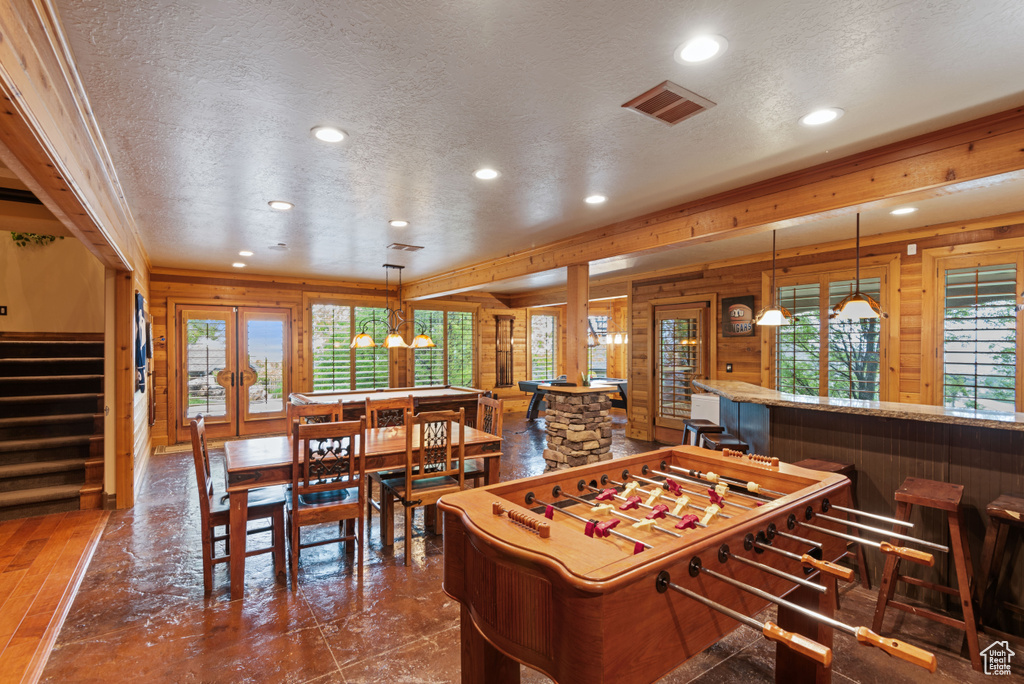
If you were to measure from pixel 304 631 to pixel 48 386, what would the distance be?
4612 millimetres

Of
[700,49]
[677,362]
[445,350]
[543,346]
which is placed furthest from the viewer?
[543,346]

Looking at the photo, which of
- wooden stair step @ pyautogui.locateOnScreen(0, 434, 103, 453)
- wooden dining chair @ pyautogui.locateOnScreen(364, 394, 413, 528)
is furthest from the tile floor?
wooden stair step @ pyautogui.locateOnScreen(0, 434, 103, 453)

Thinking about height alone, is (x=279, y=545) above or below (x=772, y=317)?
below

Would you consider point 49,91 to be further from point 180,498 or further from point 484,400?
point 180,498

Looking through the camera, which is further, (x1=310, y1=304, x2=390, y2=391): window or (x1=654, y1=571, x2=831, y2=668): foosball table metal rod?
(x1=310, y1=304, x2=390, y2=391): window

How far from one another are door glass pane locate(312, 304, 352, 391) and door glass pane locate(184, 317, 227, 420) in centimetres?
136

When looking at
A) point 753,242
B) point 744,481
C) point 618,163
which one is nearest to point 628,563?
point 744,481

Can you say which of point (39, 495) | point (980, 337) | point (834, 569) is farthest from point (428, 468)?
point (980, 337)

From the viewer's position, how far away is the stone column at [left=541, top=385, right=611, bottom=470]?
4906 mm

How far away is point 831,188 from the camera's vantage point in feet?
9.91

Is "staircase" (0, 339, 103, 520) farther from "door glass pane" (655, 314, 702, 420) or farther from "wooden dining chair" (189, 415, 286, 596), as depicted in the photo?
"door glass pane" (655, 314, 702, 420)

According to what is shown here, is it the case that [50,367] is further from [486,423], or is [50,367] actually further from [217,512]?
[486,423]

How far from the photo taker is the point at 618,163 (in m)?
3.04

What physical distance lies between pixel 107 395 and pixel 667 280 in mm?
6646
